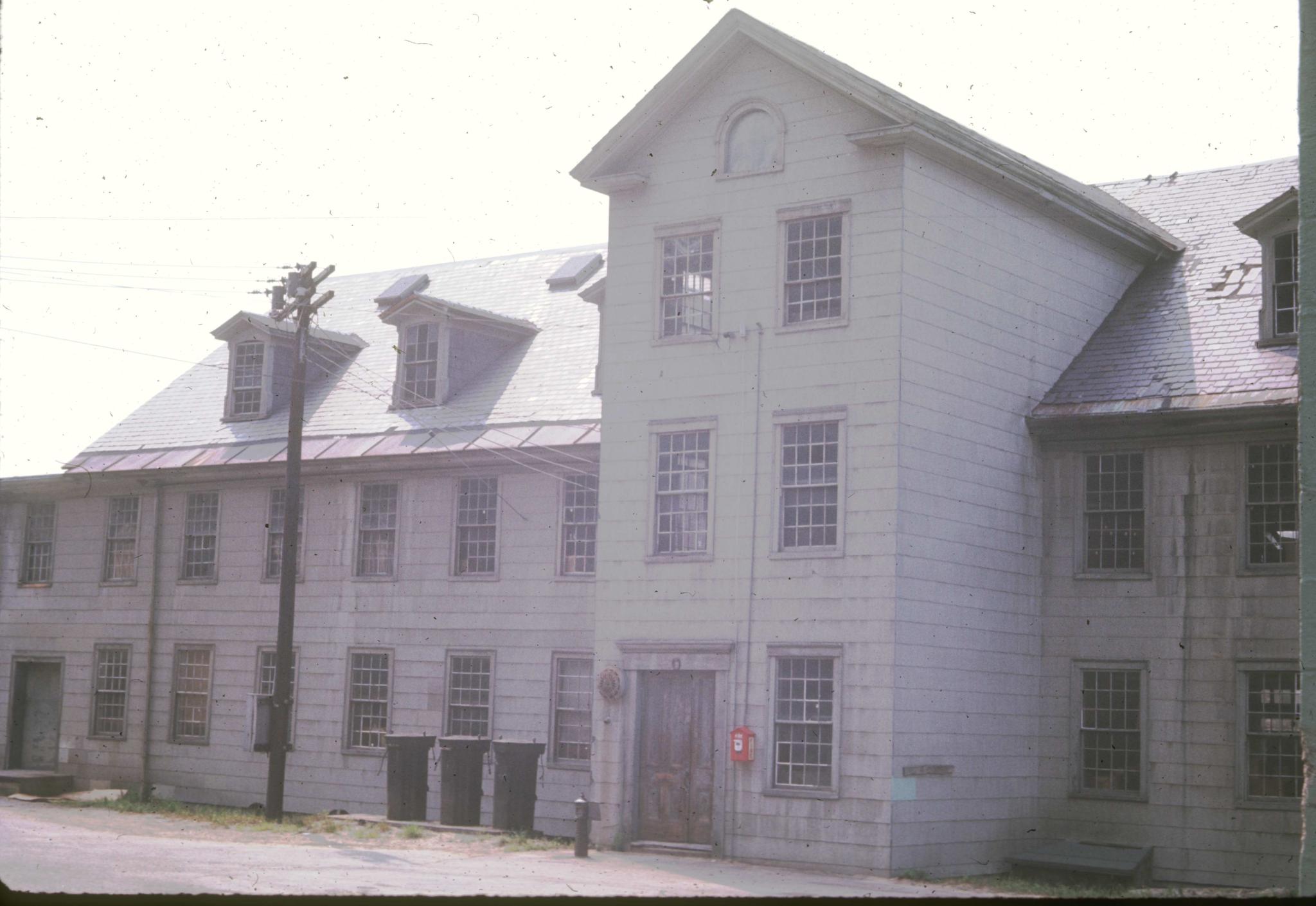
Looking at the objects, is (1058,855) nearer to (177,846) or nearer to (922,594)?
(922,594)

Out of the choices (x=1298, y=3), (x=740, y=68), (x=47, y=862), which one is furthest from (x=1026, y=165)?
(x=47, y=862)

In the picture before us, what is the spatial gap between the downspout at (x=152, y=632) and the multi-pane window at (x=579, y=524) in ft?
35.2

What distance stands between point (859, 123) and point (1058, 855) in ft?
34.7

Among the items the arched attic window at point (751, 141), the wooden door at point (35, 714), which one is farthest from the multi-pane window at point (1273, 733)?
the wooden door at point (35, 714)

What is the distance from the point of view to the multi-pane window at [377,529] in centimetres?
3130

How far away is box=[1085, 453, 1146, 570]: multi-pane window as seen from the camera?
24.5m

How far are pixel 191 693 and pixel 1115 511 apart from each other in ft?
62.5

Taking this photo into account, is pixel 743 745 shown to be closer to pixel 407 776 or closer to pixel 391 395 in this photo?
pixel 407 776

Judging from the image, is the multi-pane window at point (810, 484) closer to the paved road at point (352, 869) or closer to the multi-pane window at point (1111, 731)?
the paved road at point (352, 869)

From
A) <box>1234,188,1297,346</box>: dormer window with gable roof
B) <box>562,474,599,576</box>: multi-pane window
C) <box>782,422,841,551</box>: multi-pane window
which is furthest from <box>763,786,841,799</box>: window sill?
<box>1234,188,1297,346</box>: dormer window with gable roof

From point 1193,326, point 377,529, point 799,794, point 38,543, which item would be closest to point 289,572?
point 377,529

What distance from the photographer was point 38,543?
37312mm

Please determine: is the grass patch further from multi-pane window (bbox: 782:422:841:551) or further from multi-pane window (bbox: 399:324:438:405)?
multi-pane window (bbox: 399:324:438:405)

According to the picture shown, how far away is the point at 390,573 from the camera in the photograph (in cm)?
3109
